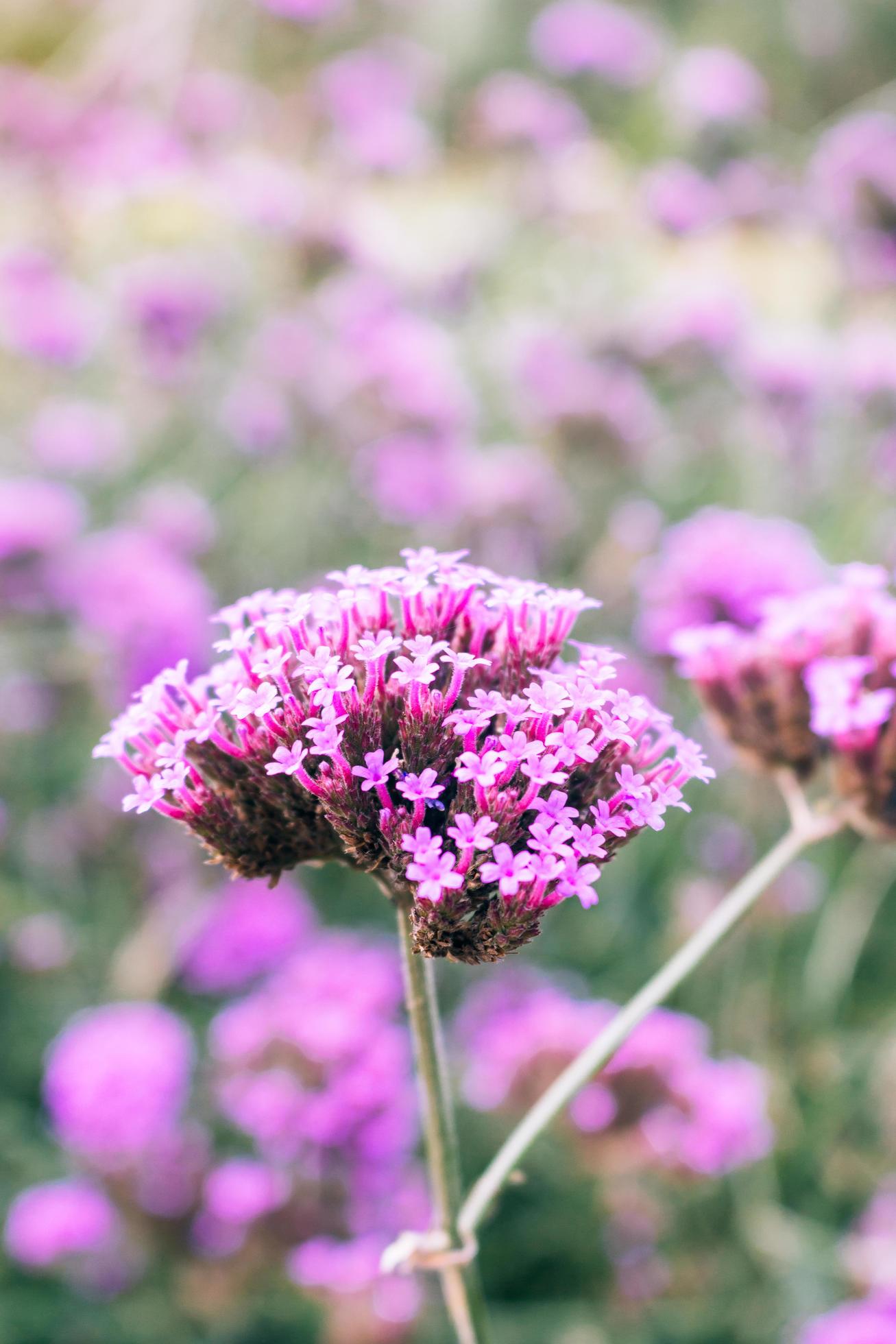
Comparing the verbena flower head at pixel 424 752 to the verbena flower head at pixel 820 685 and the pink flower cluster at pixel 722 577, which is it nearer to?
the verbena flower head at pixel 820 685

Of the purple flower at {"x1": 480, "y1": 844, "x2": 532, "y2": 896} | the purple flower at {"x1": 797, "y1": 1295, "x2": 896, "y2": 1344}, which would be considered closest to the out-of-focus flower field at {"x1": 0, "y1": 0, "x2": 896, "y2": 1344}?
the purple flower at {"x1": 797, "y1": 1295, "x2": 896, "y2": 1344}

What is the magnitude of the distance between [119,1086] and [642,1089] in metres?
0.99

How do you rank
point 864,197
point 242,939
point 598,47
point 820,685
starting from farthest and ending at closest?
point 598,47 < point 864,197 < point 242,939 < point 820,685

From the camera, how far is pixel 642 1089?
2053 millimetres

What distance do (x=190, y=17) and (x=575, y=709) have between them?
5593 millimetres

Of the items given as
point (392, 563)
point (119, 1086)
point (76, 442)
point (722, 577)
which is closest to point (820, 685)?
point (722, 577)

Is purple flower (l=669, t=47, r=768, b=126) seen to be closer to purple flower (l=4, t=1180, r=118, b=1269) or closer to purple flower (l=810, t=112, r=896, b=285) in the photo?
purple flower (l=810, t=112, r=896, b=285)

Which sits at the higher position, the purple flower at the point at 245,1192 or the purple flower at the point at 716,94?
the purple flower at the point at 716,94

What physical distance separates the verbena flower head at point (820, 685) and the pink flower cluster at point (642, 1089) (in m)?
0.79

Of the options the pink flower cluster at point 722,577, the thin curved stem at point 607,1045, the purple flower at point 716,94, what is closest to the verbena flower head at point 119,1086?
the thin curved stem at point 607,1045

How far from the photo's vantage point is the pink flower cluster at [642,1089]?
1.95 m

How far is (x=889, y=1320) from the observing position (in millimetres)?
1744

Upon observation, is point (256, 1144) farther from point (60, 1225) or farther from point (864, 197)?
point (864, 197)

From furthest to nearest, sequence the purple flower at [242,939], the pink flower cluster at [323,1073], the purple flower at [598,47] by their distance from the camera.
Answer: the purple flower at [598,47] < the purple flower at [242,939] < the pink flower cluster at [323,1073]
